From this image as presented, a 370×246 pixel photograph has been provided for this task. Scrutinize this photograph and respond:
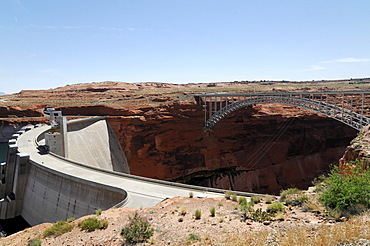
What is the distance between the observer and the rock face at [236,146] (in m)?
38.9

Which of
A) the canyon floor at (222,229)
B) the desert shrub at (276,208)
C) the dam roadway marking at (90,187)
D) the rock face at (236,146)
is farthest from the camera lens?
the rock face at (236,146)

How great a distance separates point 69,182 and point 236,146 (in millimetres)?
29609

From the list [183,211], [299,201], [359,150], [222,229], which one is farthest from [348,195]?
[359,150]

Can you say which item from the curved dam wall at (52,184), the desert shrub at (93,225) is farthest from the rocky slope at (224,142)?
the desert shrub at (93,225)

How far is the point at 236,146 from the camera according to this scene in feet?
145

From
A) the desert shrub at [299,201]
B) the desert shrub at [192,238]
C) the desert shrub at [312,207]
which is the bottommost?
the desert shrub at [192,238]

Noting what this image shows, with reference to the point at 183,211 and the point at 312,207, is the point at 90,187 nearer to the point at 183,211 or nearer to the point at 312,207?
the point at 183,211

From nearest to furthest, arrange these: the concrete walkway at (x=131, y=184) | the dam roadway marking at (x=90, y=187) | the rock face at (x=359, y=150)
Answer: the rock face at (x=359, y=150) < the concrete walkway at (x=131, y=184) < the dam roadway marking at (x=90, y=187)

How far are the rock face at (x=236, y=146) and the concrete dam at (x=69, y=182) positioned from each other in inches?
235

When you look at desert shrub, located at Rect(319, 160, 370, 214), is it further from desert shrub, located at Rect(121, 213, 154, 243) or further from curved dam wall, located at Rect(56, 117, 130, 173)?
curved dam wall, located at Rect(56, 117, 130, 173)

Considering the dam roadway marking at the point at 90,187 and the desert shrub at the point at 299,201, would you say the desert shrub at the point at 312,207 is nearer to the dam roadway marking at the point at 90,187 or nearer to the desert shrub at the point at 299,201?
the desert shrub at the point at 299,201

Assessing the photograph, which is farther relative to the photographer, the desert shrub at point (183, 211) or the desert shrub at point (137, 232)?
the desert shrub at point (183, 211)

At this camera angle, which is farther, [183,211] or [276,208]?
[183,211]

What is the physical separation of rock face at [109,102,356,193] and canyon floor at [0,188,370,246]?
25676 millimetres
